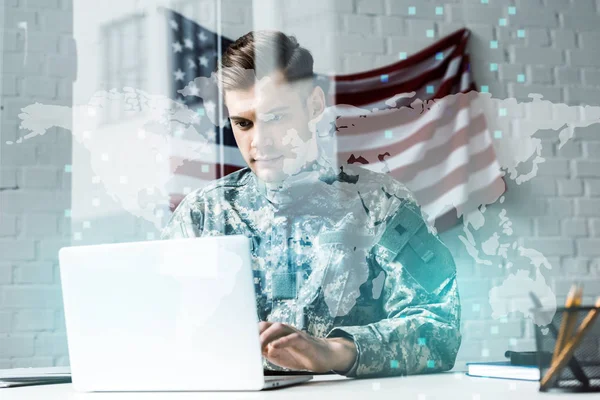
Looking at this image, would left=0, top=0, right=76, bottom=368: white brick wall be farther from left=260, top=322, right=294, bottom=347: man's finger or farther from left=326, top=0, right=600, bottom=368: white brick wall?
left=260, top=322, right=294, bottom=347: man's finger

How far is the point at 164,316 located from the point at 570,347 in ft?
1.43

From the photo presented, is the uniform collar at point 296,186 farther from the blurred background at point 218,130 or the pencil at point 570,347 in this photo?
the pencil at point 570,347

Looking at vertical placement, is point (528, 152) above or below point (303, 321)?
above

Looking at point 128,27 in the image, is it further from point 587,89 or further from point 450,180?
point 587,89

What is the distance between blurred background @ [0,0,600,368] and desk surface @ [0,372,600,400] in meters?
0.85

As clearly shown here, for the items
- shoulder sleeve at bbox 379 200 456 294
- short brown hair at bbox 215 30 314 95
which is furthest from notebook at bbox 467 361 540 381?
short brown hair at bbox 215 30 314 95

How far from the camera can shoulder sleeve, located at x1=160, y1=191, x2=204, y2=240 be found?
5.38 ft

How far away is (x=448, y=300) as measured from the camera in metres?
1.35

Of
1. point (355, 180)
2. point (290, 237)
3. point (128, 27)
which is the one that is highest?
point (128, 27)

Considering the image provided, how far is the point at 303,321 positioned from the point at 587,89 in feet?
3.95

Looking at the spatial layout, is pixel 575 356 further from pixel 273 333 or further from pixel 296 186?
pixel 296 186

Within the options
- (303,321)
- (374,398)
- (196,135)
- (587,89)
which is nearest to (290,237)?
(303,321)

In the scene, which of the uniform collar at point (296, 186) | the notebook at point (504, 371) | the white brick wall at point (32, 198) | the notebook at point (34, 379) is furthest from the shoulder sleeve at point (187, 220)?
the notebook at point (504, 371)

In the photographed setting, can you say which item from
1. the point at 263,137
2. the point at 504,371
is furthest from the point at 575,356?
the point at 263,137
